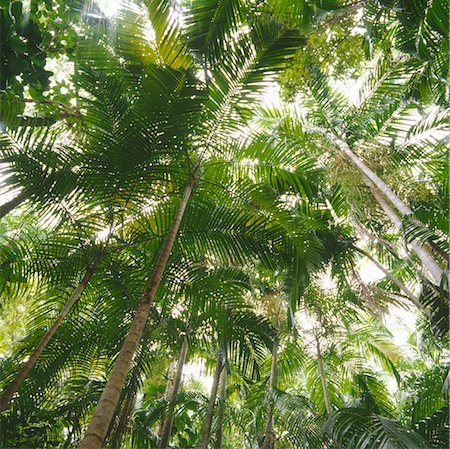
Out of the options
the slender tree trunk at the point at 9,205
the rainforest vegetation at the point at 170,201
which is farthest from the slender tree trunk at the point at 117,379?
the slender tree trunk at the point at 9,205

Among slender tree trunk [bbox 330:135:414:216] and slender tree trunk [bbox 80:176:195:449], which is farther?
slender tree trunk [bbox 330:135:414:216]

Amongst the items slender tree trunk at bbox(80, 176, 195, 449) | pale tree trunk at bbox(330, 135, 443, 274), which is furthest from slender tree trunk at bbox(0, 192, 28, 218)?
pale tree trunk at bbox(330, 135, 443, 274)

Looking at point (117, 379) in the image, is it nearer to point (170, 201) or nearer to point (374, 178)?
point (170, 201)

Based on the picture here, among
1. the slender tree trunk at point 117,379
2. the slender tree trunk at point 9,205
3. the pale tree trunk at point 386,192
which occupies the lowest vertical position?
the slender tree trunk at point 117,379

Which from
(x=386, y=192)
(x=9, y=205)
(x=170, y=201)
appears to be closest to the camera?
(x=9, y=205)

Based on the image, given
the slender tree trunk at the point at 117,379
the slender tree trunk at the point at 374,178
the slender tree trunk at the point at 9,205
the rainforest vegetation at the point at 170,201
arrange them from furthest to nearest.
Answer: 1. the slender tree trunk at the point at 374,178
2. the slender tree trunk at the point at 9,205
3. the rainforest vegetation at the point at 170,201
4. the slender tree trunk at the point at 117,379

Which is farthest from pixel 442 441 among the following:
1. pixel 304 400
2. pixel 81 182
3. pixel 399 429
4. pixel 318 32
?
pixel 318 32

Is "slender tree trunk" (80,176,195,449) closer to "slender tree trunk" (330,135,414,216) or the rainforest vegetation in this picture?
the rainforest vegetation

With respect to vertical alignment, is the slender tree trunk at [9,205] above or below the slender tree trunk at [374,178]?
below

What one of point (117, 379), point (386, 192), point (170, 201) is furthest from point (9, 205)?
point (386, 192)

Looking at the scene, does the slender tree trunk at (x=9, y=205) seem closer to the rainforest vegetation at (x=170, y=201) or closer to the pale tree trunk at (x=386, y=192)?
the rainforest vegetation at (x=170, y=201)

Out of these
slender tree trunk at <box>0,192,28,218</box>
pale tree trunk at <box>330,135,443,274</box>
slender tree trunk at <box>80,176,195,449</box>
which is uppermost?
pale tree trunk at <box>330,135,443,274</box>

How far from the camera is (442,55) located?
Result: 10.7 ft

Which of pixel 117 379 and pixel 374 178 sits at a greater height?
pixel 374 178
